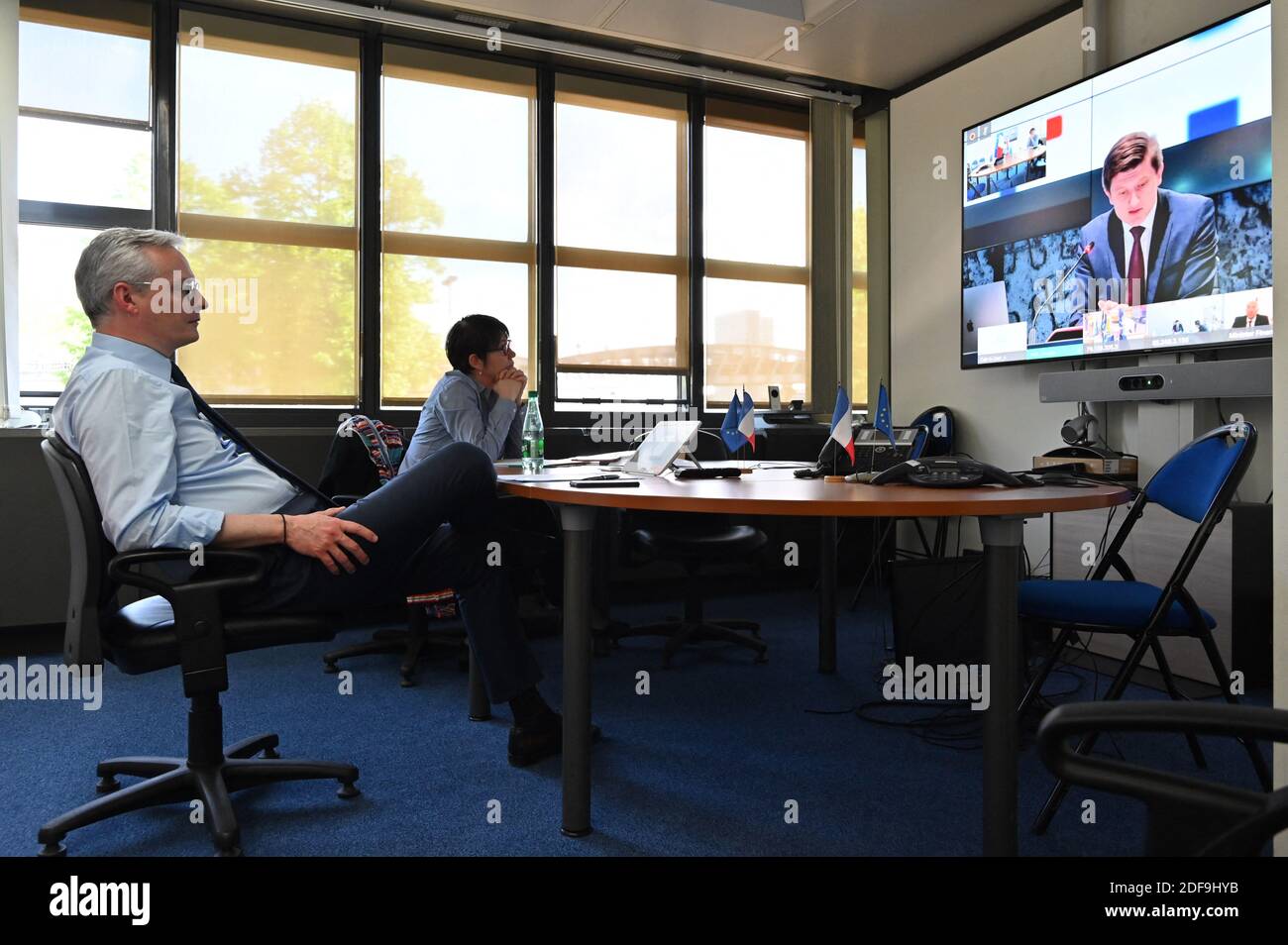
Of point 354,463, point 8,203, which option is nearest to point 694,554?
point 354,463

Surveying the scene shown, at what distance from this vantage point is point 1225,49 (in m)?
3.01

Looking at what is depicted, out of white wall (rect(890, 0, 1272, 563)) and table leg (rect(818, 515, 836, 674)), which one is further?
white wall (rect(890, 0, 1272, 563))

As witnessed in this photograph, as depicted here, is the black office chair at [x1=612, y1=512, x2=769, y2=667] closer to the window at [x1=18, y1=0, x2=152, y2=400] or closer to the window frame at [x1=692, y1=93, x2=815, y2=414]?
the window frame at [x1=692, y1=93, x2=815, y2=414]

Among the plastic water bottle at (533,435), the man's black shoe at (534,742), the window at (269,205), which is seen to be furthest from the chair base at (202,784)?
the window at (269,205)

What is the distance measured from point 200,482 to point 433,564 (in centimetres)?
53

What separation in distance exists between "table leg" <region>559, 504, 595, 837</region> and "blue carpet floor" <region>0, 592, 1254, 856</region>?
85mm

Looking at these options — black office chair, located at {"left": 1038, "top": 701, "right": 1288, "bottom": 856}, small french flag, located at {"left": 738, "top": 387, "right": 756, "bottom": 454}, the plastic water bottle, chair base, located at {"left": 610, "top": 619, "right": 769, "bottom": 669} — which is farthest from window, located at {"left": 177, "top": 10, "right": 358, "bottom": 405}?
black office chair, located at {"left": 1038, "top": 701, "right": 1288, "bottom": 856}

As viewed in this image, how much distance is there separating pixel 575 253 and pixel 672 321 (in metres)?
0.70

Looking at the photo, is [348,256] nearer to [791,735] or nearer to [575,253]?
[575,253]

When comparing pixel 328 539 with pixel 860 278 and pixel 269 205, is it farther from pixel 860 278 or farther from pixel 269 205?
pixel 860 278

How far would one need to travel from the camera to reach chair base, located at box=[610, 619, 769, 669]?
127 inches

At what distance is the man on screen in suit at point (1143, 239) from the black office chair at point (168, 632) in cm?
317

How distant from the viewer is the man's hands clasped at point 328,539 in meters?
1.72
